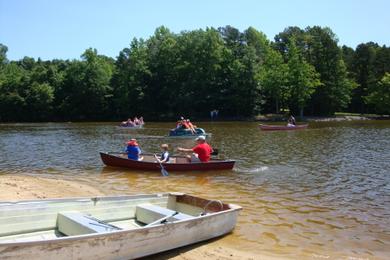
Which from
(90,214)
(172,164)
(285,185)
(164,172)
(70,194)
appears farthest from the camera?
(172,164)

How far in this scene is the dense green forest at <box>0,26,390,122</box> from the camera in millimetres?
74062

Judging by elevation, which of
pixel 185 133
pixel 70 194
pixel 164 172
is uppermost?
pixel 185 133

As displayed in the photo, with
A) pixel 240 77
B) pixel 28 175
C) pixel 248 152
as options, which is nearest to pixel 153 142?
pixel 248 152

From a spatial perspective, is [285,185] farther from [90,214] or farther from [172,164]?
[90,214]

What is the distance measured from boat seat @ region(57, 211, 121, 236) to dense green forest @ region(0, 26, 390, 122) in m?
65.0

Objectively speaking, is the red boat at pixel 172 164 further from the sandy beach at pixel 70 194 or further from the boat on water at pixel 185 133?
the boat on water at pixel 185 133

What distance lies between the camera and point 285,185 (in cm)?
1684

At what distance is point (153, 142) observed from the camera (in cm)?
3453

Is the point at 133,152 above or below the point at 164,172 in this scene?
above

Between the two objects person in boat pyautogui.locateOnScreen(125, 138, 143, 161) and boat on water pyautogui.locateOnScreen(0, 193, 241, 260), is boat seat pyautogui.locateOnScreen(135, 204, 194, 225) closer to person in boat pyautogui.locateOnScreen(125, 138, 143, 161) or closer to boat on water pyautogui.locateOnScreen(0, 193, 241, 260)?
boat on water pyautogui.locateOnScreen(0, 193, 241, 260)

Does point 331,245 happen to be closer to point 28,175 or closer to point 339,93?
point 28,175

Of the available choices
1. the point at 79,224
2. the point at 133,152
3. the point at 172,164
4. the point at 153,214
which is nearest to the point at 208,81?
the point at 133,152

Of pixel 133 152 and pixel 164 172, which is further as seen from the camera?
pixel 133 152

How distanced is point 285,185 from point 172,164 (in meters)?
5.06
